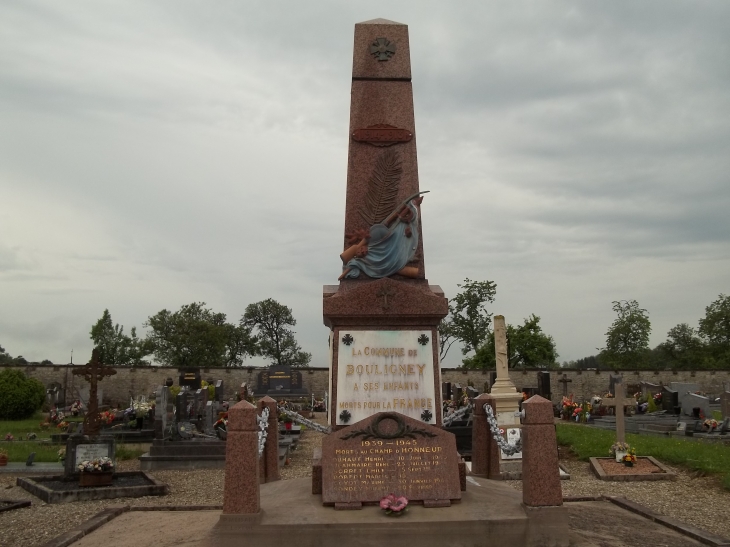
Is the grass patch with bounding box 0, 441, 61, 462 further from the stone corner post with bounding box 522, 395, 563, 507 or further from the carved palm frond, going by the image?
the stone corner post with bounding box 522, 395, 563, 507

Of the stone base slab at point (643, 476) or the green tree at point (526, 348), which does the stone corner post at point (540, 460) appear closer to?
the stone base slab at point (643, 476)


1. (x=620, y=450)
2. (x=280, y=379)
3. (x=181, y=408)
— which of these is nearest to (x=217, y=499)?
(x=620, y=450)

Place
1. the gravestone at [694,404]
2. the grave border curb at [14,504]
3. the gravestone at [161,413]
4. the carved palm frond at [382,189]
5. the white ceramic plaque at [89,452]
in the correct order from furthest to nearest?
the gravestone at [694,404] → the gravestone at [161,413] → the white ceramic plaque at [89,452] → the grave border curb at [14,504] → the carved palm frond at [382,189]

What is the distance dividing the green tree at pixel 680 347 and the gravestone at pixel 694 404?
48.4m

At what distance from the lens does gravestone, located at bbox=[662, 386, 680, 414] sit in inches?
910

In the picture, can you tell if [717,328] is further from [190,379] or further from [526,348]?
[190,379]

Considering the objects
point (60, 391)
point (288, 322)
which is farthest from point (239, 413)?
point (288, 322)

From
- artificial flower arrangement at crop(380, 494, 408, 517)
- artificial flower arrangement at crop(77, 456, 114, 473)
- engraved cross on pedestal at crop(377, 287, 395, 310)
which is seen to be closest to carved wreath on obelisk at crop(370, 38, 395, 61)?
engraved cross on pedestal at crop(377, 287, 395, 310)

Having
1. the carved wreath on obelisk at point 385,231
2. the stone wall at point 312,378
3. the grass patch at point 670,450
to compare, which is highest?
the carved wreath on obelisk at point 385,231

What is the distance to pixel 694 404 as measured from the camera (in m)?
21.7

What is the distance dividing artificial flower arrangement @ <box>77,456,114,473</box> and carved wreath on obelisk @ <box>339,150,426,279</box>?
234 inches

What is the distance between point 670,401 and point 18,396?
79.6 feet

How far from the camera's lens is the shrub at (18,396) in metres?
24.8

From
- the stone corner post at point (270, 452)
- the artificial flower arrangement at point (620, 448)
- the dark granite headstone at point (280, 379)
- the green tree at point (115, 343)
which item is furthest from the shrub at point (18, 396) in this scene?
the green tree at point (115, 343)
